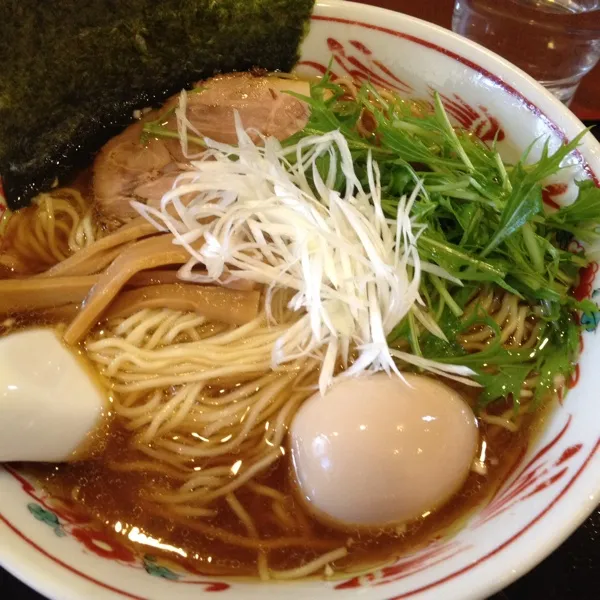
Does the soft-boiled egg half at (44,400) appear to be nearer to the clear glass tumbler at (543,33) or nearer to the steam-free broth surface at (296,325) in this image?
the steam-free broth surface at (296,325)

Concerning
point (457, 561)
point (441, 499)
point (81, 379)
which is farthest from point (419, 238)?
point (81, 379)

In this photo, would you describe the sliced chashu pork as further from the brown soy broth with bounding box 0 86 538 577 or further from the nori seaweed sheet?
the brown soy broth with bounding box 0 86 538 577

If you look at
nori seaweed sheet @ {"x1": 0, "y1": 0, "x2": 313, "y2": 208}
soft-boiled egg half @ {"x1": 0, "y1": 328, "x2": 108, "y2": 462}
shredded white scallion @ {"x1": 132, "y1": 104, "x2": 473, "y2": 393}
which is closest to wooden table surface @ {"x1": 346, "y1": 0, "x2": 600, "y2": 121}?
nori seaweed sheet @ {"x1": 0, "y1": 0, "x2": 313, "y2": 208}

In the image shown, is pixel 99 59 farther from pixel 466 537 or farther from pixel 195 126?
pixel 466 537

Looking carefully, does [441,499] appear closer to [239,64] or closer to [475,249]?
[475,249]

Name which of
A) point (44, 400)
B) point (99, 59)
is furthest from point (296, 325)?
point (99, 59)

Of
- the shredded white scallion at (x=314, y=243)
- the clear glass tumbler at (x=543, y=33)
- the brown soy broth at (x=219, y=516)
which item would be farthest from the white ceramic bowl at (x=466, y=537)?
the clear glass tumbler at (x=543, y=33)
